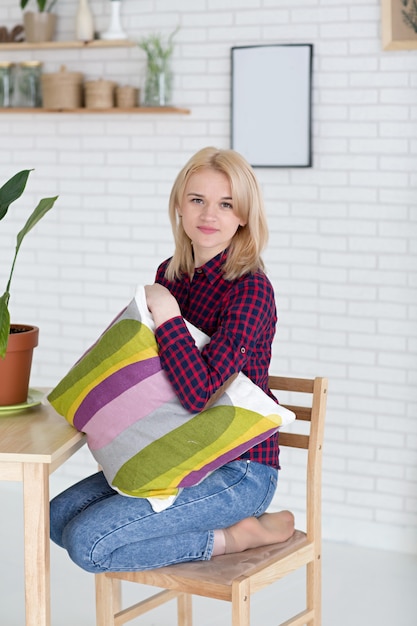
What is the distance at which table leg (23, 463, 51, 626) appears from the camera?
2084 millimetres

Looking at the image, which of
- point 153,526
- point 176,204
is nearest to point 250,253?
point 176,204

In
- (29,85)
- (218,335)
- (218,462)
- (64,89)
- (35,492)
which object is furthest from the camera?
(29,85)

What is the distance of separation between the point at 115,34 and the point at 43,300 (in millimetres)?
1223

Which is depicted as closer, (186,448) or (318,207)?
(186,448)

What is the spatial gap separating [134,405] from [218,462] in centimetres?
23

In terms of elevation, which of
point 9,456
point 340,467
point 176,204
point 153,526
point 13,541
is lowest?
point 13,541

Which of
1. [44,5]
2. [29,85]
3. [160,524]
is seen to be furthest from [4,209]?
[29,85]

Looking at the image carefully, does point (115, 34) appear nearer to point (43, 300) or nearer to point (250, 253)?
point (43, 300)

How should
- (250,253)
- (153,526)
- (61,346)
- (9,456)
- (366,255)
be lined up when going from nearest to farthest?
1. (9,456)
2. (153,526)
3. (250,253)
4. (366,255)
5. (61,346)

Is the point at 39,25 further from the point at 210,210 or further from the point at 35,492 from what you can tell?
the point at 35,492

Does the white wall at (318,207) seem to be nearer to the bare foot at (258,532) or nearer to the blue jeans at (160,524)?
the bare foot at (258,532)

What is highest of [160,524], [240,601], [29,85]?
[29,85]

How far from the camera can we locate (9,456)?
2.06 metres

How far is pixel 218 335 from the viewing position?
2299 mm
